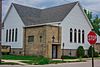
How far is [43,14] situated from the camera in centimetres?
5241

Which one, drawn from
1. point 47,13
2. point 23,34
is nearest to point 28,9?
point 47,13

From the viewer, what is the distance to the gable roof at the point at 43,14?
154ft

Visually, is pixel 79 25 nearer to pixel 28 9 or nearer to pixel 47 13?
pixel 47 13

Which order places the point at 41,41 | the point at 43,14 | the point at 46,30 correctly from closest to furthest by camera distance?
the point at 46,30 < the point at 41,41 < the point at 43,14

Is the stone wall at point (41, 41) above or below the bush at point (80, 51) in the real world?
above

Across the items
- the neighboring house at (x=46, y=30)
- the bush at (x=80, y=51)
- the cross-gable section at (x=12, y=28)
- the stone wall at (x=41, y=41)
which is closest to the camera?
the stone wall at (x=41, y=41)

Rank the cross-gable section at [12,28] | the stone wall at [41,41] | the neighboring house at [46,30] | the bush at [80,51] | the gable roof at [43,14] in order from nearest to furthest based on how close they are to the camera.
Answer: the stone wall at [41,41]
the neighboring house at [46,30]
the gable roof at [43,14]
the bush at [80,51]
the cross-gable section at [12,28]

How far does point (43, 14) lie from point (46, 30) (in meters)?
10.9

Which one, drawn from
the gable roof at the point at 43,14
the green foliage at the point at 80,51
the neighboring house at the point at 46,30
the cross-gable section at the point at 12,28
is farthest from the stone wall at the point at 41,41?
the green foliage at the point at 80,51

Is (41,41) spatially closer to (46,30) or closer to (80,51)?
(46,30)

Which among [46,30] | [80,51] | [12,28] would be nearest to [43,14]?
[12,28]

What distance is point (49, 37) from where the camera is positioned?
42500 millimetres

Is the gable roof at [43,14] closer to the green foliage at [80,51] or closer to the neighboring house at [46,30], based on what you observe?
the neighboring house at [46,30]

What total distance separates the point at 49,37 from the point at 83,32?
380 inches
